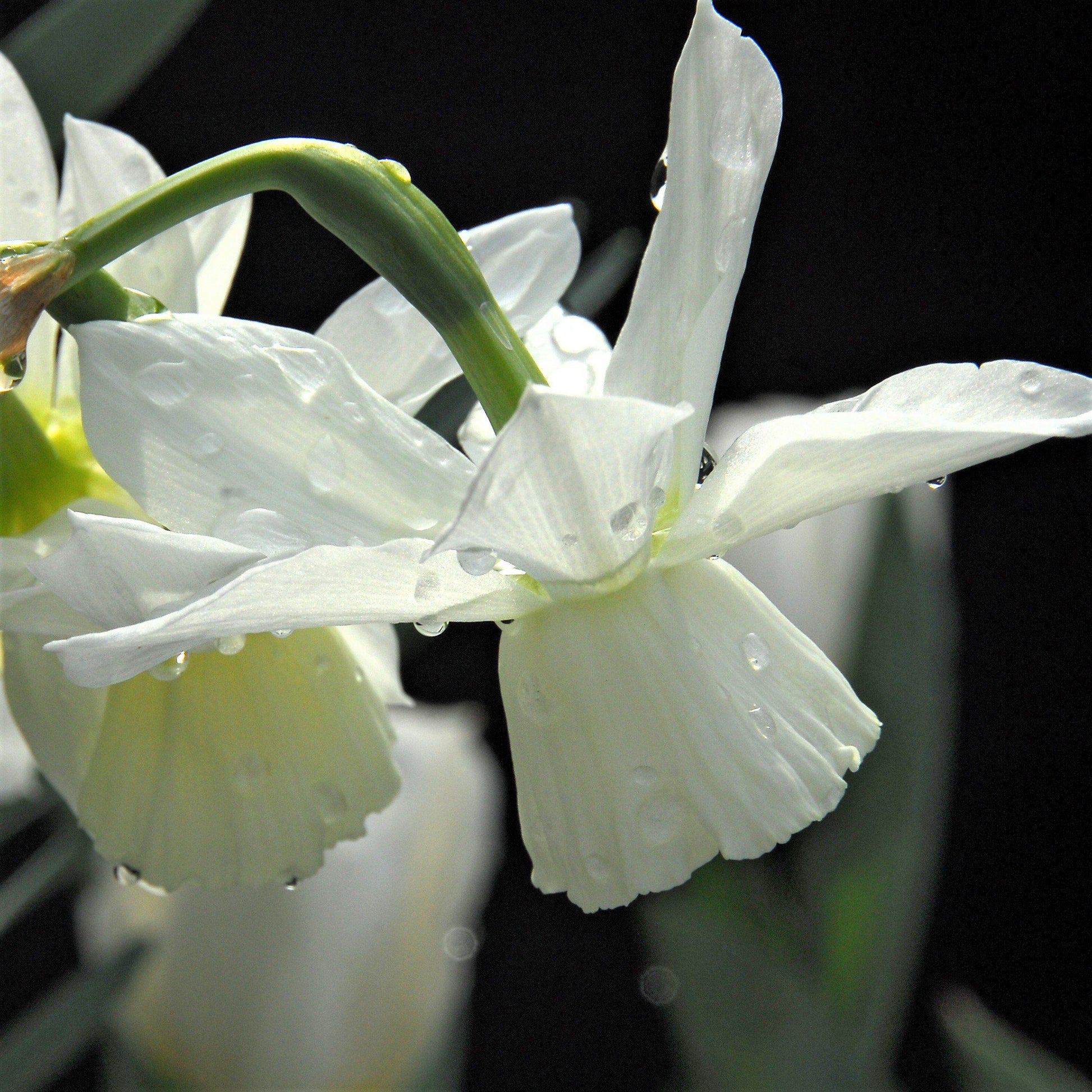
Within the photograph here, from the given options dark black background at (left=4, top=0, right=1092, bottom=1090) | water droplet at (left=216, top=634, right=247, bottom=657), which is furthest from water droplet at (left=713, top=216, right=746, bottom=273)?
dark black background at (left=4, top=0, right=1092, bottom=1090)

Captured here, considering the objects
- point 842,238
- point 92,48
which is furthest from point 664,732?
point 842,238

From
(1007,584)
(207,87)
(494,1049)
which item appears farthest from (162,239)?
(1007,584)

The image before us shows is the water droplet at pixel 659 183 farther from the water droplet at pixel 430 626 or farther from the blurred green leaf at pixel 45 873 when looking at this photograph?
the blurred green leaf at pixel 45 873

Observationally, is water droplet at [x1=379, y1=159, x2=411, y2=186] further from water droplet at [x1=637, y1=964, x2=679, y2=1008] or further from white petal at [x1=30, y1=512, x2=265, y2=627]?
water droplet at [x1=637, y1=964, x2=679, y2=1008]

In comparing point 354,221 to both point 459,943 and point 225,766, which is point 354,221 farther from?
point 459,943

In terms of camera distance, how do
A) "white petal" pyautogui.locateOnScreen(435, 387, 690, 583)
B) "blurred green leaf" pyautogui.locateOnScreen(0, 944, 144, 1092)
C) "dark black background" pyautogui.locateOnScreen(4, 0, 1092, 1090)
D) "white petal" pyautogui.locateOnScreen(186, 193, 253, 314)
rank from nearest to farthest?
"white petal" pyautogui.locateOnScreen(435, 387, 690, 583) < "white petal" pyautogui.locateOnScreen(186, 193, 253, 314) < "blurred green leaf" pyautogui.locateOnScreen(0, 944, 144, 1092) < "dark black background" pyautogui.locateOnScreen(4, 0, 1092, 1090)

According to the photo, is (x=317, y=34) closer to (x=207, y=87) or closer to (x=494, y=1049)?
(x=207, y=87)
